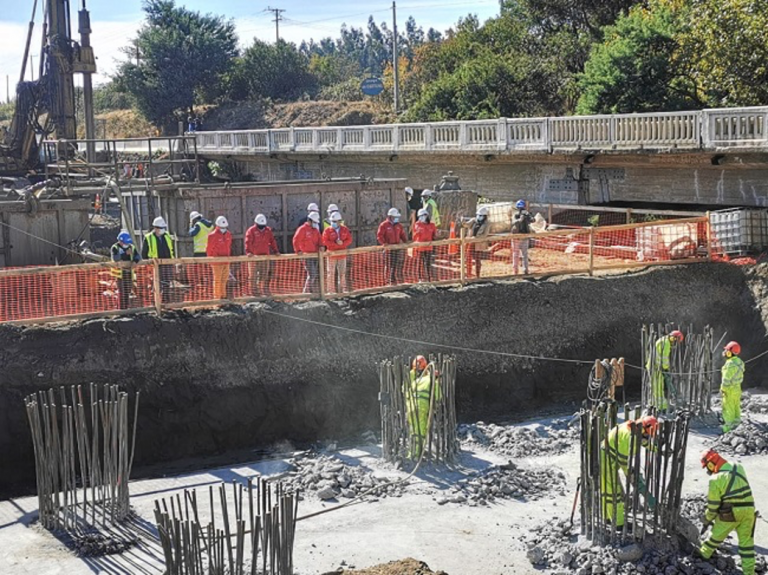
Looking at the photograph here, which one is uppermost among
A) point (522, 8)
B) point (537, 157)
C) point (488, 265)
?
point (522, 8)

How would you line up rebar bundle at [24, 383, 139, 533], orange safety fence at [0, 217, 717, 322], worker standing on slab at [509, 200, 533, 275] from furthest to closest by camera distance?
worker standing on slab at [509, 200, 533, 275] < orange safety fence at [0, 217, 717, 322] < rebar bundle at [24, 383, 139, 533]

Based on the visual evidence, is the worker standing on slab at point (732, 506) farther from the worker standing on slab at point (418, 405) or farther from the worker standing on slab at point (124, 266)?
the worker standing on slab at point (124, 266)

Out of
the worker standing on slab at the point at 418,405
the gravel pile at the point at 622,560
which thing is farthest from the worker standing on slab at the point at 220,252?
the gravel pile at the point at 622,560

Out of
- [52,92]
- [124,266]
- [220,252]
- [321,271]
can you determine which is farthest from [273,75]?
[124,266]

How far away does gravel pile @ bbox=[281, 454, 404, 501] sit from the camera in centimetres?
1311

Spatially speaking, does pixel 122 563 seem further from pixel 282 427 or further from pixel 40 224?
pixel 40 224

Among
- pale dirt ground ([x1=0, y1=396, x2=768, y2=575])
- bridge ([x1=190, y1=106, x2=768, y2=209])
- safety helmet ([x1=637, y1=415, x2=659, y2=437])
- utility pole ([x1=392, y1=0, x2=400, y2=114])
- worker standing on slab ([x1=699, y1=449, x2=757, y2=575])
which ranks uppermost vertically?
utility pole ([x1=392, y1=0, x2=400, y2=114])

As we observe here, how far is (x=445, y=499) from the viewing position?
1288 cm

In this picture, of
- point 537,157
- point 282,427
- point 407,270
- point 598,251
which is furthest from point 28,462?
point 537,157

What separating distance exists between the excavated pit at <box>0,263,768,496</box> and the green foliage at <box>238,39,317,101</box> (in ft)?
164

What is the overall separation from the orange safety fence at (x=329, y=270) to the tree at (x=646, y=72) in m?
11.0

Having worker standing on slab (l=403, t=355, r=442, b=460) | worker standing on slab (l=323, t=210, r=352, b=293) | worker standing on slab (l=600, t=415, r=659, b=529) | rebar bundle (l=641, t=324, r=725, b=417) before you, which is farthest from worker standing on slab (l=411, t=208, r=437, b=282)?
worker standing on slab (l=600, t=415, r=659, b=529)

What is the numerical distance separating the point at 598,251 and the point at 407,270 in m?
4.75

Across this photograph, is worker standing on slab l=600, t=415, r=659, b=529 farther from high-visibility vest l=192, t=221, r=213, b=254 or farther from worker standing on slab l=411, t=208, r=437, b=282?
high-visibility vest l=192, t=221, r=213, b=254
